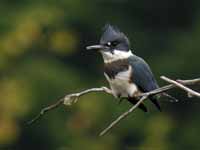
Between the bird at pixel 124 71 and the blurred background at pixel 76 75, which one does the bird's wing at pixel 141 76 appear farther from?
the blurred background at pixel 76 75

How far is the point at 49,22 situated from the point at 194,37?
252 cm

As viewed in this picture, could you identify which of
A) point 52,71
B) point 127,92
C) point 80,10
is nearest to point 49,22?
point 52,71

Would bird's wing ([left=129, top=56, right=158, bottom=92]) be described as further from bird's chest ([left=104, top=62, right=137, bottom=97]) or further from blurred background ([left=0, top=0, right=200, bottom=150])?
blurred background ([left=0, top=0, right=200, bottom=150])

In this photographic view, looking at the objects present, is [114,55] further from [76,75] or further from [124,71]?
[76,75]

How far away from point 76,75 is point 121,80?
10.2m

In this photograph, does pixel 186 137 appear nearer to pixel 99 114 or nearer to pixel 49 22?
pixel 99 114

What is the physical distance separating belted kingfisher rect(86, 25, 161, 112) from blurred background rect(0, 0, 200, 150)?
768 centimetres

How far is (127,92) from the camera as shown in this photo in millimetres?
5188

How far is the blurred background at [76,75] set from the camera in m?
14.0

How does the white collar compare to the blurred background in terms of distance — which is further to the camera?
the blurred background

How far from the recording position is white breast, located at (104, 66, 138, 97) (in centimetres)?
517

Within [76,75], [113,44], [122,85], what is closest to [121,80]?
[122,85]

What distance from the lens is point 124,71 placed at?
5301 mm

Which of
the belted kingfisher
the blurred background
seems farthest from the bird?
the blurred background
